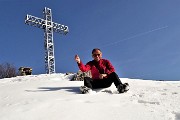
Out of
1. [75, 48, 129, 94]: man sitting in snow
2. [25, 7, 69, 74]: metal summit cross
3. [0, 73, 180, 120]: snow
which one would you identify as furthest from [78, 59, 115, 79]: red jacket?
[25, 7, 69, 74]: metal summit cross

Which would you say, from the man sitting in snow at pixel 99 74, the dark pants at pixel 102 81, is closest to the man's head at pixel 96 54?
the man sitting in snow at pixel 99 74

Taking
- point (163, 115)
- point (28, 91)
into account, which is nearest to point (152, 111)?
point (163, 115)

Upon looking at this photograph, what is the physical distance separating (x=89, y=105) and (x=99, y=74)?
64.7 inches

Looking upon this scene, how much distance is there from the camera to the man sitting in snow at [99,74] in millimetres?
5633

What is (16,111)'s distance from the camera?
4297 millimetres

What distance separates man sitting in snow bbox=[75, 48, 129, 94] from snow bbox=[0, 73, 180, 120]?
0.54ft

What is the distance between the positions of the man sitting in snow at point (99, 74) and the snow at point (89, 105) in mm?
166

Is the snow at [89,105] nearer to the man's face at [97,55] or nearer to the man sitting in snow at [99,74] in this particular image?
the man sitting in snow at [99,74]

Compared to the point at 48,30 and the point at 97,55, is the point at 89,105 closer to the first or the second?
the point at 97,55

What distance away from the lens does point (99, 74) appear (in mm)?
6078

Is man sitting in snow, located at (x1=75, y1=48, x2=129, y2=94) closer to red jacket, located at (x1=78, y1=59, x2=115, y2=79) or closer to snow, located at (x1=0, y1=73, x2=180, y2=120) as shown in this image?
red jacket, located at (x1=78, y1=59, x2=115, y2=79)

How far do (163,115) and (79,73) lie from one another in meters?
4.17

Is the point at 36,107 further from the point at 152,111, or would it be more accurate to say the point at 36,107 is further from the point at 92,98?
the point at 152,111

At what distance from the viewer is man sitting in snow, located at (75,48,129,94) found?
563 centimetres
